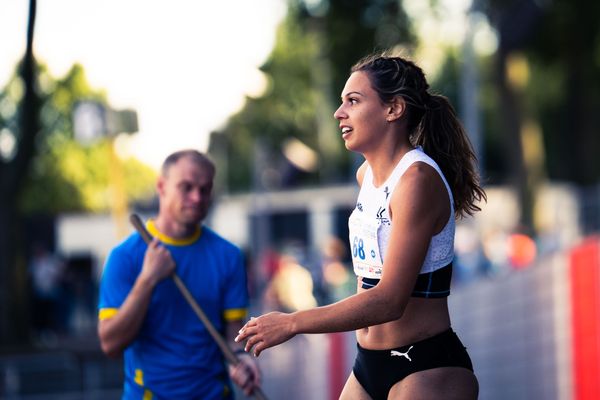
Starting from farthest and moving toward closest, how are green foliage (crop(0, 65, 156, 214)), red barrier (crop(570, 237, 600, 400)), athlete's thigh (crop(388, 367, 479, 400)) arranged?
1. green foliage (crop(0, 65, 156, 214))
2. red barrier (crop(570, 237, 600, 400))
3. athlete's thigh (crop(388, 367, 479, 400))

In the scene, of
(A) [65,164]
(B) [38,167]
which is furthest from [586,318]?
(A) [65,164]

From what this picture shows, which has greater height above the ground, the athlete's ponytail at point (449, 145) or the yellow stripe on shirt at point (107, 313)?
the athlete's ponytail at point (449, 145)

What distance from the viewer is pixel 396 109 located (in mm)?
3613

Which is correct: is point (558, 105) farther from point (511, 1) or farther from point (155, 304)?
point (155, 304)

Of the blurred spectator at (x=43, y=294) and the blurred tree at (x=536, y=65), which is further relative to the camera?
the blurred tree at (x=536, y=65)

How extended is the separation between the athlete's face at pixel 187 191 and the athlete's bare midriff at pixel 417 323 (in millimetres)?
1415

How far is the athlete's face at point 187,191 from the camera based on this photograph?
4.86m

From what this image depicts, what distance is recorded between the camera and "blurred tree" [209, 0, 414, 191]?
73.7 feet

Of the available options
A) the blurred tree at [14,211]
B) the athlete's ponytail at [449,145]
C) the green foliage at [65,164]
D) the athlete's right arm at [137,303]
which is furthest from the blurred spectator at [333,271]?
the green foliage at [65,164]

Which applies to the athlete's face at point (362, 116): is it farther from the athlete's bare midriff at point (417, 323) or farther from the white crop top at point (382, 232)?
the athlete's bare midriff at point (417, 323)

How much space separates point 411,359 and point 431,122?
737mm

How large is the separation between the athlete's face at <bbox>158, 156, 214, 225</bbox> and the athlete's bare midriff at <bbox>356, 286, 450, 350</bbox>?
4.64 ft

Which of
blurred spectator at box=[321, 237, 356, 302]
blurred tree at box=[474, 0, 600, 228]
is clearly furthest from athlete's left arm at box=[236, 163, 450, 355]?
blurred tree at box=[474, 0, 600, 228]

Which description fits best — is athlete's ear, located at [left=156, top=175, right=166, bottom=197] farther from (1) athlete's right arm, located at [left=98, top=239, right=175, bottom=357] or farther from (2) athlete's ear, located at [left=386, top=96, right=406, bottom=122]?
(2) athlete's ear, located at [left=386, top=96, right=406, bottom=122]
